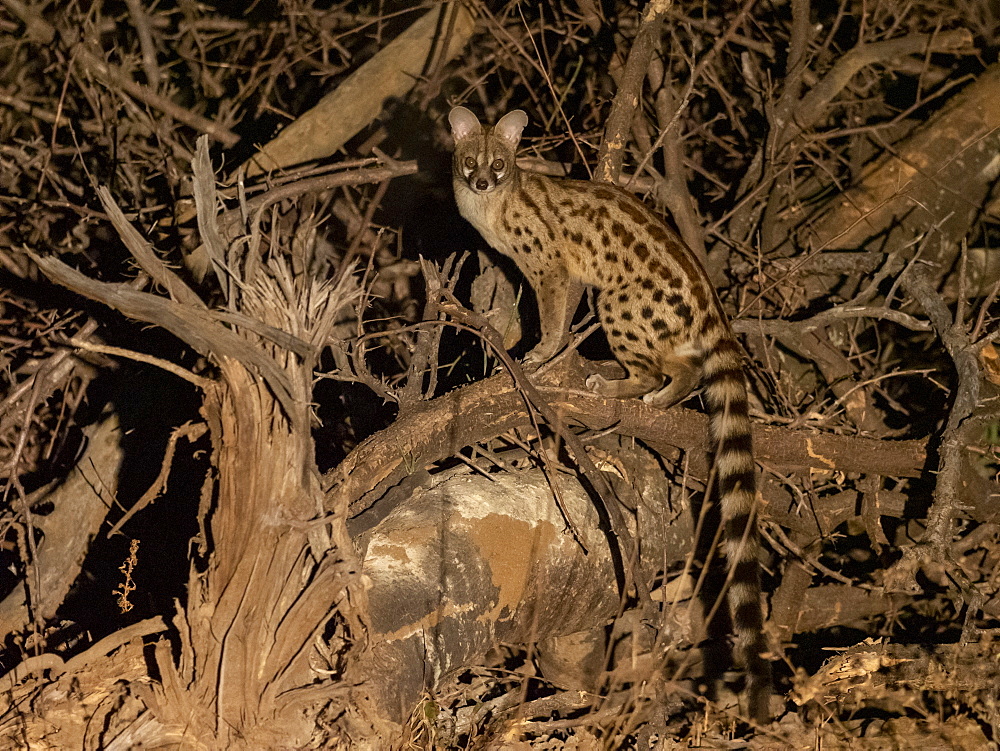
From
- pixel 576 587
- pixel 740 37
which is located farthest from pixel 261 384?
pixel 740 37

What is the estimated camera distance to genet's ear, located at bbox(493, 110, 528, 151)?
4758mm

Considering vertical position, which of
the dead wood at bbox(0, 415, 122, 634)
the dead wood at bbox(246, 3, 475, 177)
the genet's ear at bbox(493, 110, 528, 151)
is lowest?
the dead wood at bbox(0, 415, 122, 634)

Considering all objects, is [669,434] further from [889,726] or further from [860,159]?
[860,159]

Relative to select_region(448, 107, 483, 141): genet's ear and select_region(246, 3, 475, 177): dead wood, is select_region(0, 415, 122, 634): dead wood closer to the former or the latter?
select_region(246, 3, 475, 177): dead wood

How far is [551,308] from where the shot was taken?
4.48 m

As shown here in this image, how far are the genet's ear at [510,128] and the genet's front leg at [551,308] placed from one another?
2.77 ft

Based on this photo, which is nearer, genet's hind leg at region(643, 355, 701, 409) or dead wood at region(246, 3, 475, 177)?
genet's hind leg at region(643, 355, 701, 409)

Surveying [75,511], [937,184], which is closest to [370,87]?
[75,511]

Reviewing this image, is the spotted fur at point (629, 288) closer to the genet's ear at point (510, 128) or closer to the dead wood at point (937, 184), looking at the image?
the genet's ear at point (510, 128)

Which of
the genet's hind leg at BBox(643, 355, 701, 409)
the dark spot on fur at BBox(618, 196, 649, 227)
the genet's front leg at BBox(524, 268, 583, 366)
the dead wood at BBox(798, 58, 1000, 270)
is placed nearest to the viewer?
the genet's hind leg at BBox(643, 355, 701, 409)

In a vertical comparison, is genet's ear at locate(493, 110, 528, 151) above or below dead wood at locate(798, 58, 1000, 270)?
above

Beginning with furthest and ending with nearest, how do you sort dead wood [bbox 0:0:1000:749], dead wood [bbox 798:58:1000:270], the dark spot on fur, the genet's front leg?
1. dead wood [bbox 798:58:1000:270]
2. the genet's front leg
3. the dark spot on fur
4. dead wood [bbox 0:0:1000:749]

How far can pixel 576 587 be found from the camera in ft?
12.3

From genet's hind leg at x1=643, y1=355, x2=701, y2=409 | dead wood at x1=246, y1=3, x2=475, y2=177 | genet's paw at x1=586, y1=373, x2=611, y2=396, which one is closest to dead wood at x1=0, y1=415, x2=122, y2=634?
dead wood at x1=246, y1=3, x2=475, y2=177
